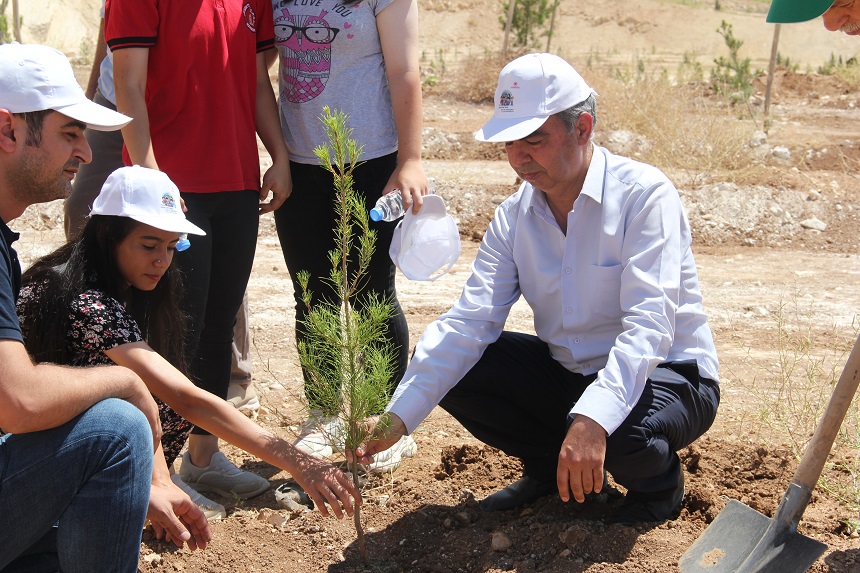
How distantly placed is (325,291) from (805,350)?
2596 mm

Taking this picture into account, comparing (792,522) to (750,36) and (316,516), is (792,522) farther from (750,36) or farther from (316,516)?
(750,36)

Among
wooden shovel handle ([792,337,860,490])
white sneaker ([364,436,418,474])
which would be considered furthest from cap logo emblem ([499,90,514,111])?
white sneaker ([364,436,418,474])

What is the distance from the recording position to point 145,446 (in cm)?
228

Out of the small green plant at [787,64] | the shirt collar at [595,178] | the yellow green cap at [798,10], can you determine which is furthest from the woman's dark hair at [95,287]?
the small green plant at [787,64]

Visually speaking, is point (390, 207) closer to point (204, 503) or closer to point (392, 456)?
point (392, 456)

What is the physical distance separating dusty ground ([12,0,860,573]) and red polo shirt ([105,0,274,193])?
3.02 ft

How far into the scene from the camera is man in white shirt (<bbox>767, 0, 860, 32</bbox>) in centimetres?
252

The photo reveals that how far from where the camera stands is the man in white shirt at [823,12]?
8.26 feet

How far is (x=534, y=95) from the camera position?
279 cm

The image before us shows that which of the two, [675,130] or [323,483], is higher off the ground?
[323,483]

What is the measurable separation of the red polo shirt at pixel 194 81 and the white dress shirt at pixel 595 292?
915 millimetres

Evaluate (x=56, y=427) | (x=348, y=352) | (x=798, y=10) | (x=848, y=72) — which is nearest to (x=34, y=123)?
(x=56, y=427)

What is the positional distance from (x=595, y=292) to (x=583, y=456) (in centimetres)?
59

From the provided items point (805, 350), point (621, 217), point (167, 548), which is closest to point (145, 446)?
point (167, 548)
